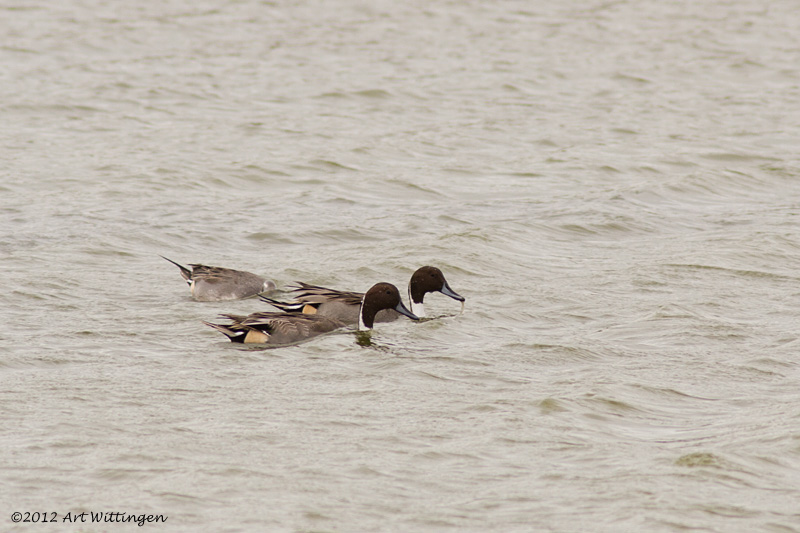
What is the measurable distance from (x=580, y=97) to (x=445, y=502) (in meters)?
18.1

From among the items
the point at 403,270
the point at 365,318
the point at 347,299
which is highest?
the point at 347,299

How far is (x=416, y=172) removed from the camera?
1752cm

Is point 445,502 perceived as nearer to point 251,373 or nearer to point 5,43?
point 251,373

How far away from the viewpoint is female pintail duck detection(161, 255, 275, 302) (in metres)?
11.3

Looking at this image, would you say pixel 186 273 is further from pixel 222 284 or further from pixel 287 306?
pixel 287 306

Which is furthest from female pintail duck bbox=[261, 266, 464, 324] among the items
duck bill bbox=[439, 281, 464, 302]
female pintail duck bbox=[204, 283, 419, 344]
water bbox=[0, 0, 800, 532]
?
water bbox=[0, 0, 800, 532]

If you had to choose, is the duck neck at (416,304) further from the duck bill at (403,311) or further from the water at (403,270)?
the duck bill at (403,311)

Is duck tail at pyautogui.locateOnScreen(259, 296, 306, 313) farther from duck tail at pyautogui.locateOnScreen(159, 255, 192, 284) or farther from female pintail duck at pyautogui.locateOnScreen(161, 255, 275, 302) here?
duck tail at pyautogui.locateOnScreen(159, 255, 192, 284)

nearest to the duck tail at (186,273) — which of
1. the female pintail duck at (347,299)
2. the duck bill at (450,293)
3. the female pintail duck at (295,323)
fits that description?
the female pintail duck at (347,299)

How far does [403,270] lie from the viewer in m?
12.7

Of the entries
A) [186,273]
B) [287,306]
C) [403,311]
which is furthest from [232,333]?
[186,273]

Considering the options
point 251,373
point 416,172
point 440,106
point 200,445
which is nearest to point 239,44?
point 440,106

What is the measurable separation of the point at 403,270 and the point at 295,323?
9.10 ft

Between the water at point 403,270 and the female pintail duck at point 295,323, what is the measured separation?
8.2 inches
